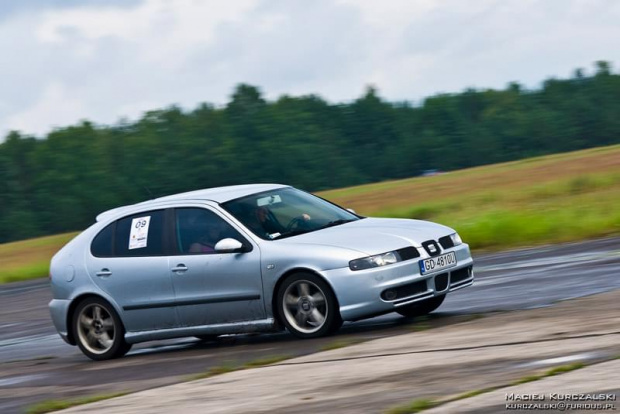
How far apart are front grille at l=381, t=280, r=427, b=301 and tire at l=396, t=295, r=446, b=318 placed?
762 mm

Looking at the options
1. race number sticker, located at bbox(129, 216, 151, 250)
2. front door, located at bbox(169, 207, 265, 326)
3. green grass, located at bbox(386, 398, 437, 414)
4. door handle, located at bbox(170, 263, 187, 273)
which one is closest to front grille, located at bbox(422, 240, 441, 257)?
front door, located at bbox(169, 207, 265, 326)

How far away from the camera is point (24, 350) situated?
1388 cm

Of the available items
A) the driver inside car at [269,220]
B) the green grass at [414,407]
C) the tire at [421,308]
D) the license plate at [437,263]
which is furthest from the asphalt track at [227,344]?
the green grass at [414,407]

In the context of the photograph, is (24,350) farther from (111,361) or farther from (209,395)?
(209,395)

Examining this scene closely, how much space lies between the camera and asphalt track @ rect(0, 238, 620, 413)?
10.1 metres

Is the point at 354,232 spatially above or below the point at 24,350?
above

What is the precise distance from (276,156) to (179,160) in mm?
10638

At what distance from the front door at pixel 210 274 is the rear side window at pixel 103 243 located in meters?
0.85

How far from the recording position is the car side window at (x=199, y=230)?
11.4 m

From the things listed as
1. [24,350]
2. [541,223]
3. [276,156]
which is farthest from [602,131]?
[24,350]

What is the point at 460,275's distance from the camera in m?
11.2

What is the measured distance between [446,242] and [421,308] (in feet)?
2.83

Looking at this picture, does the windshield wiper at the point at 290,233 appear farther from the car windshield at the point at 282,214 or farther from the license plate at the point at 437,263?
the license plate at the point at 437,263

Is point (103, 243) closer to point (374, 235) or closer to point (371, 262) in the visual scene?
point (374, 235)
